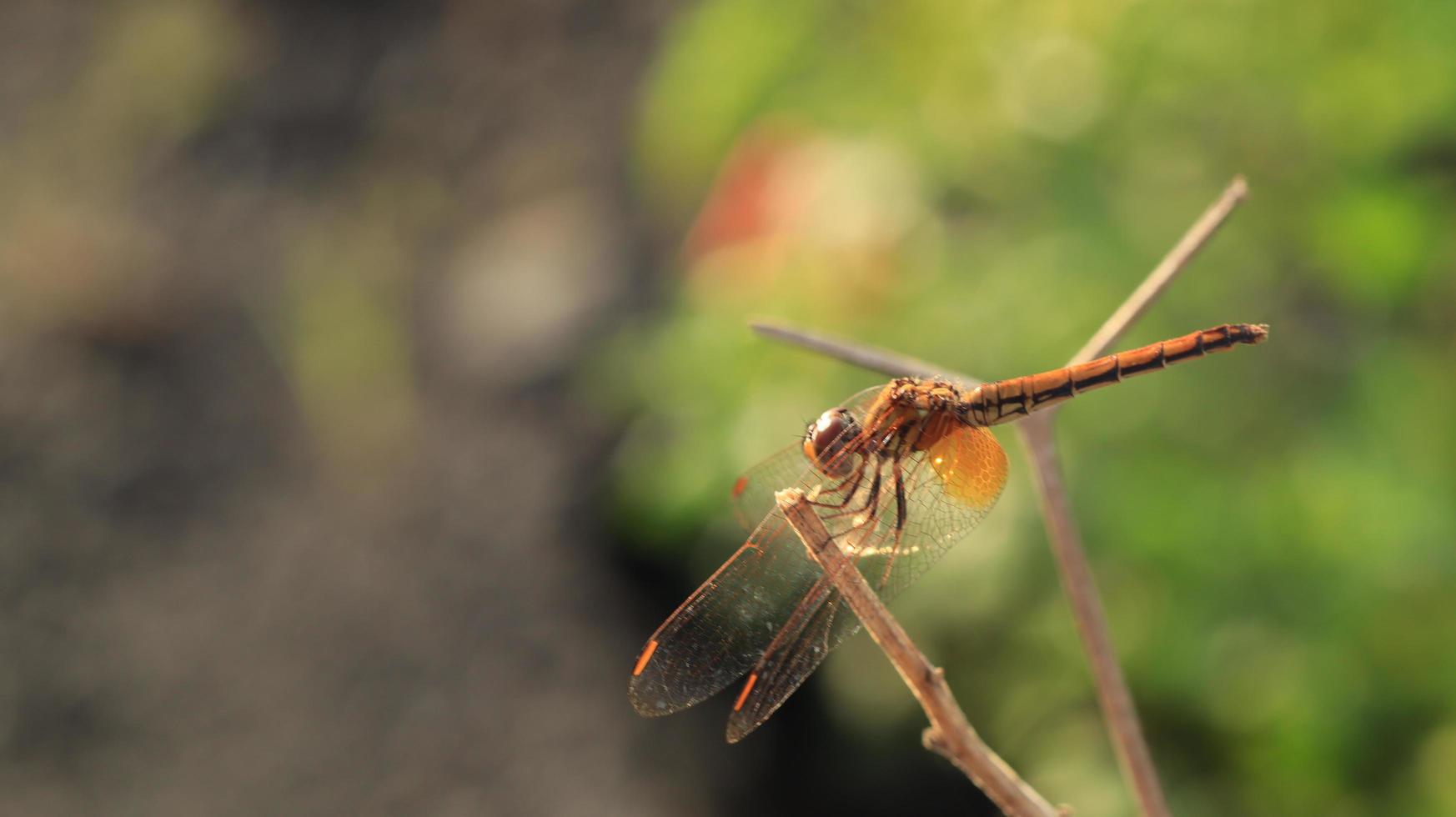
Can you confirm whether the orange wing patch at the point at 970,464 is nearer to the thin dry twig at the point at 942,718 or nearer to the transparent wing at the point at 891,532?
the transparent wing at the point at 891,532

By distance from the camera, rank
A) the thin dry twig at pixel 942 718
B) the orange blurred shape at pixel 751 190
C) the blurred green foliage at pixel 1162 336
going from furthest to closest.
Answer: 1. the orange blurred shape at pixel 751 190
2. the blurred green foliage at pixel 1162 336
3. the thin dry twig at pixel 942 718

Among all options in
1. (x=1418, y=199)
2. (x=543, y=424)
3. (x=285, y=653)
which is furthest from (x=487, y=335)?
(x=1418, y=199)

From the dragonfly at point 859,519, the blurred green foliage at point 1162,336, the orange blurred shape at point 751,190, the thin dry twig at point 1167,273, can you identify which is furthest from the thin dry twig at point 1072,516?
the orange blurred shape at point 751,190

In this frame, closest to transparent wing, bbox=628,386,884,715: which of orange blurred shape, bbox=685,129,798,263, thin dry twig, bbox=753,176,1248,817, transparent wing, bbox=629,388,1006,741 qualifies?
transparent wing, bbox=629,388,1006,741

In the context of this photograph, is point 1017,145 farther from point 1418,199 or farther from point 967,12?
point 1418,199

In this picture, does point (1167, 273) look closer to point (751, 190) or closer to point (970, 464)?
point (970, 464)

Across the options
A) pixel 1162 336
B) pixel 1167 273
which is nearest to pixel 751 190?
pixel 1162 336
